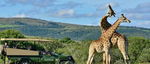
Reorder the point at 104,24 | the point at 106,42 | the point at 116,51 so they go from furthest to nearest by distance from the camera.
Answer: the point at 116,51 < the point at 104,24 < the point at 106,42

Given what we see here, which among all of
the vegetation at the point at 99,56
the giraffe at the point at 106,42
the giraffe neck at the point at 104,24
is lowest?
the vegetation at the point at 99,56

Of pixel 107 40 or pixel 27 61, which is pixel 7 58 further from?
pixel 107 40

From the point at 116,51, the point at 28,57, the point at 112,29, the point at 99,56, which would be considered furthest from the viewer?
the point at 116,51

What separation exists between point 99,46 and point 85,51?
2649cm

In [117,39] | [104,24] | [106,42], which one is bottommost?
[106,42]

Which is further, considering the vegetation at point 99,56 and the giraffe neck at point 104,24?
the vegetation at point 99,56

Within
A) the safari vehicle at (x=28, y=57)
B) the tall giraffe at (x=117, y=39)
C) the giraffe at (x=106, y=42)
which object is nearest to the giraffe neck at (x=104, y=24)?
the tall giraffe at (x=117, y=39)

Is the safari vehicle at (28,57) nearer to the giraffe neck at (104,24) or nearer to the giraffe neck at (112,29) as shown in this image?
the giraffe neck at (104,24)

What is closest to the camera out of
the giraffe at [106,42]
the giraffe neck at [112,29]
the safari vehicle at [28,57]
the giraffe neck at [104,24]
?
the giraffe at [106,42]

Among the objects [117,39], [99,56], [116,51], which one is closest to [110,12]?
[117,39]

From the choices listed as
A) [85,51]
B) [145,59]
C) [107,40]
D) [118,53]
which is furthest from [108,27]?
[145,59]

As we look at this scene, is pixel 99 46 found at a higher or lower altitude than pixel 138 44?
higher

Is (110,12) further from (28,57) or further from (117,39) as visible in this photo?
(28,57)

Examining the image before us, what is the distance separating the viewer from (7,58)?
2455cm
